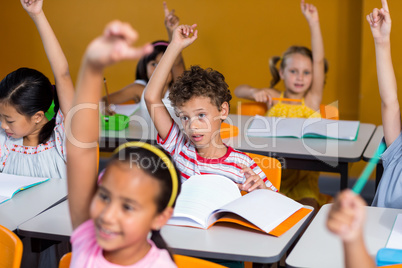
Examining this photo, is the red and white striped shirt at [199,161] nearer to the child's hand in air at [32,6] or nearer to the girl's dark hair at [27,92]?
the girl's dark hair at [27,92]

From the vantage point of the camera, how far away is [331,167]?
2.62 m

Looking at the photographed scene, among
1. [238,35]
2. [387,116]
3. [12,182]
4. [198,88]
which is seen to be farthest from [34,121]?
[238,35]

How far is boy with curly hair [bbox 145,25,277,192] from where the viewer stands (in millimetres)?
2182

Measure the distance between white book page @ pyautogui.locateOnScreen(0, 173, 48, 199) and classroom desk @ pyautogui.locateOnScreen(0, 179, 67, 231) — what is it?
0.02 m

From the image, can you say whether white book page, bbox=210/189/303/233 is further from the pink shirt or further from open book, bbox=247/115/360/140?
open book, bbox=247/115/360/140

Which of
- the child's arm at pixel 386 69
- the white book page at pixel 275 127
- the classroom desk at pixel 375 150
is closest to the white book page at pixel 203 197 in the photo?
the child's arm at pixel 386 69

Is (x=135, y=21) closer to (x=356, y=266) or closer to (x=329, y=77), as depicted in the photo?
(x=329, y=77)

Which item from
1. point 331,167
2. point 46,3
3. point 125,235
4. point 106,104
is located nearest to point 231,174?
point 331,167

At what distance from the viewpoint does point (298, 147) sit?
2.79 m

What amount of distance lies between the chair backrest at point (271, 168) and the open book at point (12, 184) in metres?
0.85

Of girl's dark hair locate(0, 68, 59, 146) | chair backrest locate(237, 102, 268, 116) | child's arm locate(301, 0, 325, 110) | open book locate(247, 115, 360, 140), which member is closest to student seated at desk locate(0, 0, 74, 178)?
girl's dark hair locate(0, 68, 59, 146)

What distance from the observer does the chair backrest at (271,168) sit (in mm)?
2186

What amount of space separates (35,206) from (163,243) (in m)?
0.77

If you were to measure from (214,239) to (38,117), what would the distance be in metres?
1.03
